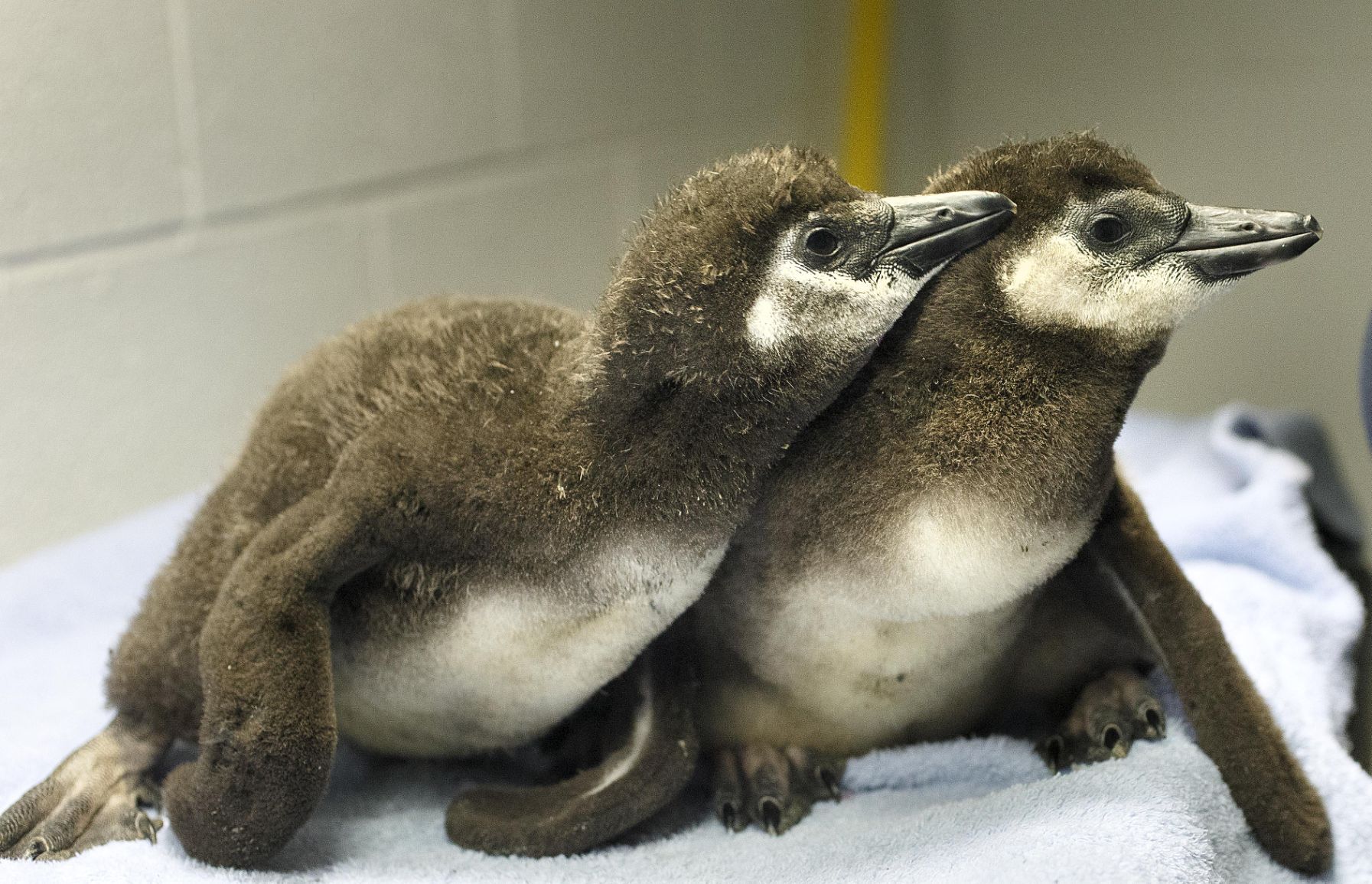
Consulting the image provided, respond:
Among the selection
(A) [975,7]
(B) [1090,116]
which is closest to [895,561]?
(B) [1090,116]

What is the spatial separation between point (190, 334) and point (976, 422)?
1.19 m

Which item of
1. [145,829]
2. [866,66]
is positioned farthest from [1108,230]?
[866,66]

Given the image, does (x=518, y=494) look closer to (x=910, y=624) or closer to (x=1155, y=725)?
(x=910, y=624)

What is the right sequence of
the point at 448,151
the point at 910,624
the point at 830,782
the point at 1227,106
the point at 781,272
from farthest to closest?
the point at 448,151
the point at 1227,106
the point at 830,782
the point at 910,624
the point at 781,272

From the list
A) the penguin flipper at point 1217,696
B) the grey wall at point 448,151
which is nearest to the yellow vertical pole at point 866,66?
the grey wall at point 448,151

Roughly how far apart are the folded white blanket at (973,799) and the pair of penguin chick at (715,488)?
0.04 metres

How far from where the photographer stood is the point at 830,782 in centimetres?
111

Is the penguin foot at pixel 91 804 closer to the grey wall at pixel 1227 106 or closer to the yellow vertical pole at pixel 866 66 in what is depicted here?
the grey wall at pixel 1227 106

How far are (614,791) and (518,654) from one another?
0.14m

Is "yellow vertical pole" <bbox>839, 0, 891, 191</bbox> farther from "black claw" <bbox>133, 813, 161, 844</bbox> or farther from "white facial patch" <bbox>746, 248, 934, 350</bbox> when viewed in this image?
"black claw" <bbox>133, 813, 161, 844</bbox>

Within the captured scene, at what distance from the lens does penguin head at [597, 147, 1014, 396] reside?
87 centimetres

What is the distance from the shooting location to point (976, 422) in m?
0.92

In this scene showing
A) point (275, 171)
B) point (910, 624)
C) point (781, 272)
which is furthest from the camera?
point (275, 171)

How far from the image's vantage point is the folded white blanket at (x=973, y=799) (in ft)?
3.07
